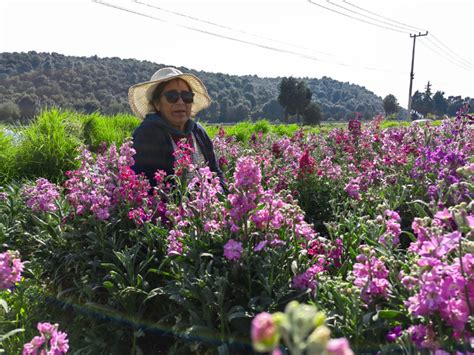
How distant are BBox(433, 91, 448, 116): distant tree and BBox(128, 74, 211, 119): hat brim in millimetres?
103625

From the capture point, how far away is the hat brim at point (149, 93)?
4.71 metres

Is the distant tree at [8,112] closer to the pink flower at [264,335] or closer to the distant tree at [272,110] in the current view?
the pink flower at [264,335]

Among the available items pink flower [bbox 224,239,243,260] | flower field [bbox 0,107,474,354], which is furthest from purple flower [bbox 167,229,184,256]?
pink flower [bbox 224,239,243,260]

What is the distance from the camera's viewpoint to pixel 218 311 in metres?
2.30

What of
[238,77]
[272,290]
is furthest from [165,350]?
[238,77]

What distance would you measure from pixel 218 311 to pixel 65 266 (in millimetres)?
1435

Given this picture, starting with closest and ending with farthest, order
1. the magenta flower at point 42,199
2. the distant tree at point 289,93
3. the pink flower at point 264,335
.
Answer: the pink flower at point 264,335 → the magenta flower at point 42,199 → the distant tree at point 289,93

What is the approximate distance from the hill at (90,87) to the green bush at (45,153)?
3741cm

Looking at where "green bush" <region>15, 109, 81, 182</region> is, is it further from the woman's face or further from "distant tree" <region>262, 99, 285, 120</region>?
"distant tree" <region>262, 99, 285, 120</region>

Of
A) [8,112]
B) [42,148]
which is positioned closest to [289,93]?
[8,112]

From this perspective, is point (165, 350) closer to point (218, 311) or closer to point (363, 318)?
point (218, 311)

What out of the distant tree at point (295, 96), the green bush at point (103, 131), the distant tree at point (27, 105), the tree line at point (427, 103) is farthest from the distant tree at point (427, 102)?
the green bush at point (103, 131)

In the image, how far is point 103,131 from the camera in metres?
8.45

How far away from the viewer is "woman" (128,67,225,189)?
4148 mm
